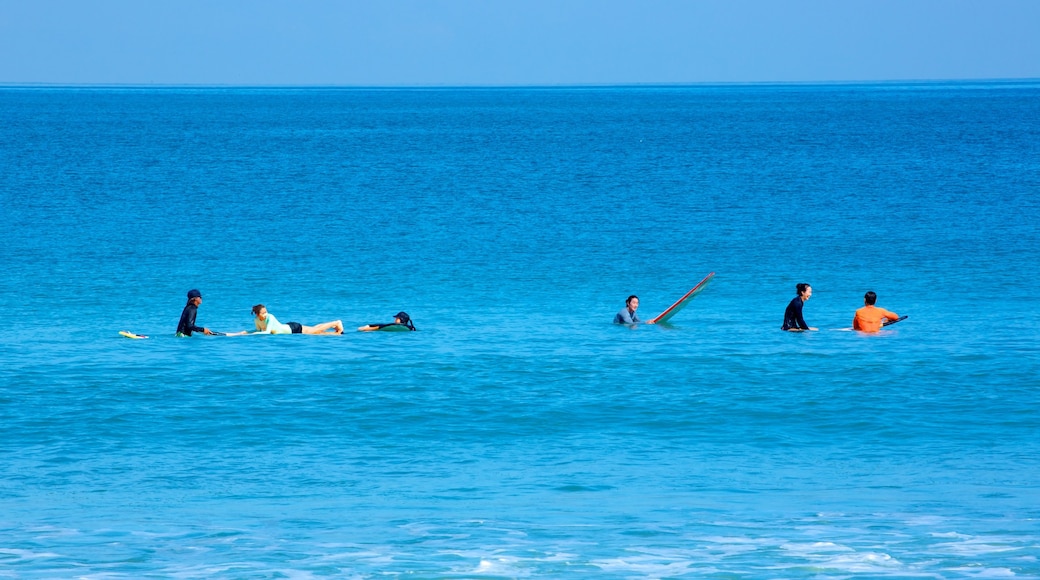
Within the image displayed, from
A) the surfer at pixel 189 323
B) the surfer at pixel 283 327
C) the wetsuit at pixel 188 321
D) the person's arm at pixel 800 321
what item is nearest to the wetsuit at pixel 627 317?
the person's arm at pixel 800 321

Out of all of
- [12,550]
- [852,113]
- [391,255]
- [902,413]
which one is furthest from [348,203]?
[852,113]

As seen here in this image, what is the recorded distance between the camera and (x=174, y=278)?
128ft

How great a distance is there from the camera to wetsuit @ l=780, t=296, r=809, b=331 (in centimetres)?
2806

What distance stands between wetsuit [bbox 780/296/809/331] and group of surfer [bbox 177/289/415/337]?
815cm

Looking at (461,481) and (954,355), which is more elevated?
(954,355)

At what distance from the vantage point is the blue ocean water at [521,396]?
13.9 m

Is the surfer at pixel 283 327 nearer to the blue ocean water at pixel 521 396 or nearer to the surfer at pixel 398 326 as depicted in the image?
the blue ocean water at pixel 521 396

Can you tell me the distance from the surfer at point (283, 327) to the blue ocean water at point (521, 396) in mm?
236

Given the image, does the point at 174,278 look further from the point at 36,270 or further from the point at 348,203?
the point at 348,203

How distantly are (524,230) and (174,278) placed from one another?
17.3m

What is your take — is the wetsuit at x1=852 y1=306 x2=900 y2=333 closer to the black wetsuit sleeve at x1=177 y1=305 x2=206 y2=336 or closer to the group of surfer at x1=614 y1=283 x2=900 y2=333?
the group of surfer at x1=614 y1=283 x2=900 y2=333

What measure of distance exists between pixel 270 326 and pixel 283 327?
0.38 metres

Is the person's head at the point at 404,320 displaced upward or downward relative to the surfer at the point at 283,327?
upward

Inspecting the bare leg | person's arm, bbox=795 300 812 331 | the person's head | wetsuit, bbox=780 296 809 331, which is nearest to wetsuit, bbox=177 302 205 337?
the bare leg
